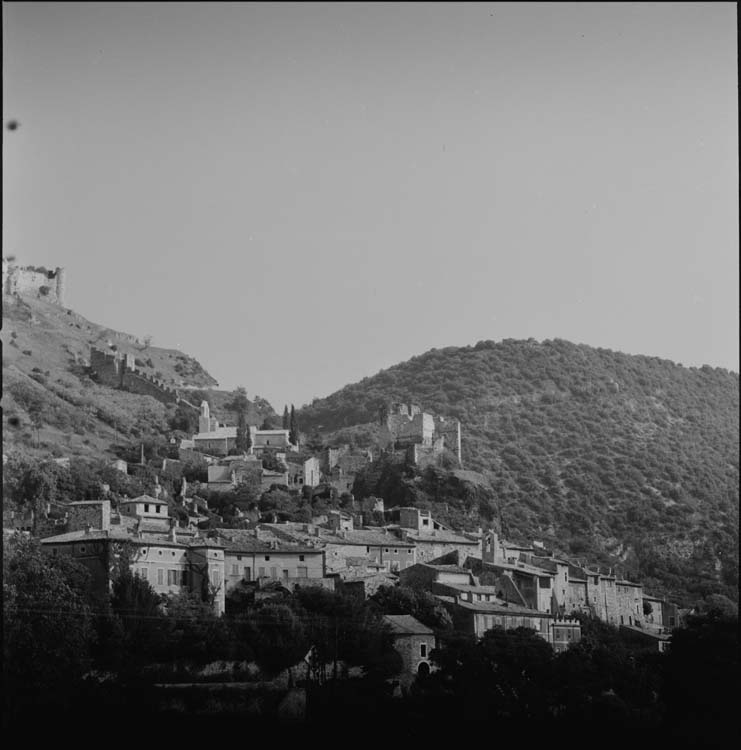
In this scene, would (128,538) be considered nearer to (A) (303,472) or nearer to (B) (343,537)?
(B) (343,537)

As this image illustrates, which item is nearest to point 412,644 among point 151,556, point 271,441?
point 151,556

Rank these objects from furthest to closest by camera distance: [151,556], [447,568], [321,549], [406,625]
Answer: [447,568]
[321,549]
[151,556]
[406,625]

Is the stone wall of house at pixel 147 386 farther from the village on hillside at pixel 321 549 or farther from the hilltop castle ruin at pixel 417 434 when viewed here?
the village on hillside at pixel 321 549

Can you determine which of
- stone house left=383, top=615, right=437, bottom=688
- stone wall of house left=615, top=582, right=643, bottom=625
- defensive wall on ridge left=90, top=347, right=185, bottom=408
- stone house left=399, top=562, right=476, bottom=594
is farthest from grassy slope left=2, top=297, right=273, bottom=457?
stone wall of house left=615, top=582, right=643, bottom=625

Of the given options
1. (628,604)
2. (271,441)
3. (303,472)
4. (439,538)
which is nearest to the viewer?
(439,538)

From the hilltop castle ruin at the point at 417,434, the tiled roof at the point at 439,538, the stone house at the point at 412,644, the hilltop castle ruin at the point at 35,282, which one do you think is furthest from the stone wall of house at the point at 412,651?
the hilltop castle ruin at the point at 35,282

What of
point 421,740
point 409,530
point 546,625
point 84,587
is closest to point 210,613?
point 84,587

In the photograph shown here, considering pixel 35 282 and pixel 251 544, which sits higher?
pixel 35 282
